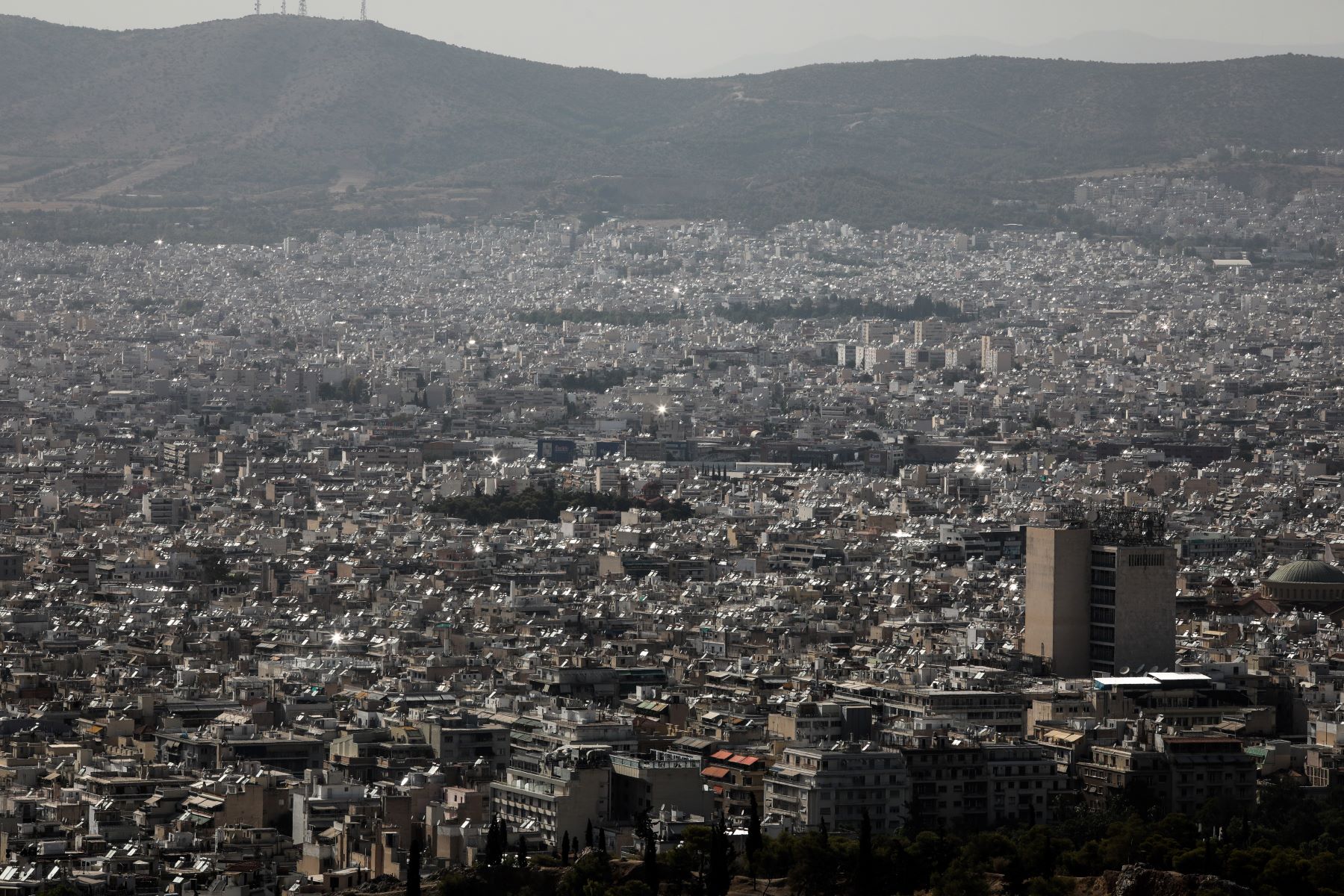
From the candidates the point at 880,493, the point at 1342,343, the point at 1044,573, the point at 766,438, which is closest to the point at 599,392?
the point at 766,438

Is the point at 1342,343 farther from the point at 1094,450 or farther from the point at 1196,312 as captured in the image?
the point at 1094,450

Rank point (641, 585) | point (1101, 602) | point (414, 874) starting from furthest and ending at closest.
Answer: point (641, 585)
point (1101, 602)
point (414, 874)

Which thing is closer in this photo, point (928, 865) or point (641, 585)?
point (928, 865)

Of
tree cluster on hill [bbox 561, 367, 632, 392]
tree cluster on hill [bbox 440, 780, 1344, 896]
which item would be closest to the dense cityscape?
tree cluster on hill [bbox 440, 780, 1344, 896]

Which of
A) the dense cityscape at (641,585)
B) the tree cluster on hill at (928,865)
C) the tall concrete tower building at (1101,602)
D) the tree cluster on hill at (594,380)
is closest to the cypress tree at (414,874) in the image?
the dense cityscape at (641,585)

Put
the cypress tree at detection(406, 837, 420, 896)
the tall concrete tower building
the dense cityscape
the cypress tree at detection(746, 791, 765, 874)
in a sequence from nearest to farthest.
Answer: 1. the cypress tree at detection(406, 837, 420, 896)
2. the cypress tree at detection(746, 791, 765, 874)
3. the dense cityscape
4. the tall concrete tower building

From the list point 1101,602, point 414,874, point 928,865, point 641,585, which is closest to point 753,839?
point 928,865

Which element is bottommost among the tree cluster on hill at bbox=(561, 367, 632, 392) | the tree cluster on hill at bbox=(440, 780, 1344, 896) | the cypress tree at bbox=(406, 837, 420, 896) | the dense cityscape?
the tree cluster on hill at bbox=(561, 367, 632, 392)

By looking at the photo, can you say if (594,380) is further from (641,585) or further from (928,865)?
(928,865)

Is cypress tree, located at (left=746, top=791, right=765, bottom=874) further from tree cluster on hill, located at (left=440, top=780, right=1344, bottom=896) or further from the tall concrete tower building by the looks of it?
the tall concrete tower building

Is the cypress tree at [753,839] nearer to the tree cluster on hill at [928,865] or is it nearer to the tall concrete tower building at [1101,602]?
the tree cluster on hill at [928,865]
